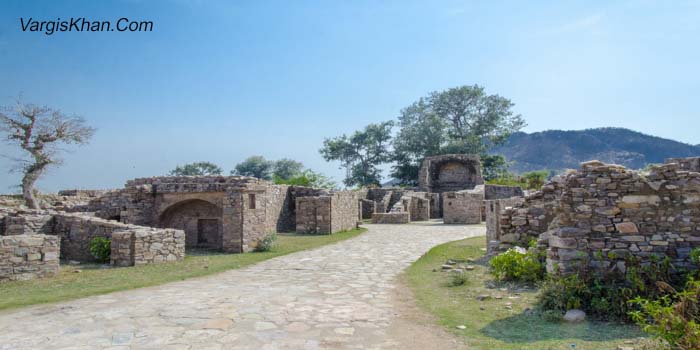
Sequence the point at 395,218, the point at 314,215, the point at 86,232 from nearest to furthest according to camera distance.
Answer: the point at 86,232
the point at 314,215
the point at 395,218

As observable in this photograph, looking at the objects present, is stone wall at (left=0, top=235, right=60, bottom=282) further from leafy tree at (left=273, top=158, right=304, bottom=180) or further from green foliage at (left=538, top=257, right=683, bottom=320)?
leafy tree at (left=273, top=158, right=304, bottom=180)

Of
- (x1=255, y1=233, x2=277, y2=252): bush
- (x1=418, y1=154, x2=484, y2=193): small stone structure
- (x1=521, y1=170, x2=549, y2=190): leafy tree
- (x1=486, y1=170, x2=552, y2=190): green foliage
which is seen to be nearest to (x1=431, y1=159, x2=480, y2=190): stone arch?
(x1=418, y1=154, x2=484, y2=193): small stone structure

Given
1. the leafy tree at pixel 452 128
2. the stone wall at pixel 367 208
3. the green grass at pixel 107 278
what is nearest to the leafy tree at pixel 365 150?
the leafy tree at pixel 452 128

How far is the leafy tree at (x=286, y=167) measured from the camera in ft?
196

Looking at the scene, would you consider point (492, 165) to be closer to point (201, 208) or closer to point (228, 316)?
point (201, 208)

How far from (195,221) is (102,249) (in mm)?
4127

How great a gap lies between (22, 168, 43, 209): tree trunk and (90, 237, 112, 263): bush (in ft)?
36.4

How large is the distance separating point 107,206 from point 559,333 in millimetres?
15082

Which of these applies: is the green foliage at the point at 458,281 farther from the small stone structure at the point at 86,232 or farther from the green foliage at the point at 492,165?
the green foliage at the point at 492,165

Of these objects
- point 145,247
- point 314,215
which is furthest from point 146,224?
point 314,215

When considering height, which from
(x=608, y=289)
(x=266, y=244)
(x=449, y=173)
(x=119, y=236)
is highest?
(x=449, y=173)

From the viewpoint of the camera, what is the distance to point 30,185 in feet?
65.5

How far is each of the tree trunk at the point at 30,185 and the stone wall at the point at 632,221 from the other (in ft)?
72.9

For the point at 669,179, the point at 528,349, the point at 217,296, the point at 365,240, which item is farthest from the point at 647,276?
the point at 365,240
